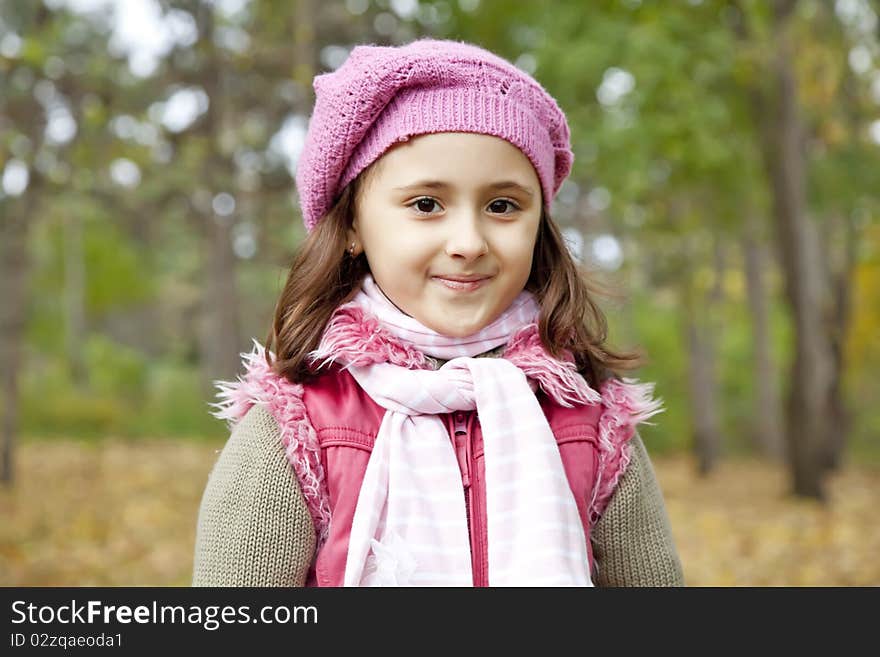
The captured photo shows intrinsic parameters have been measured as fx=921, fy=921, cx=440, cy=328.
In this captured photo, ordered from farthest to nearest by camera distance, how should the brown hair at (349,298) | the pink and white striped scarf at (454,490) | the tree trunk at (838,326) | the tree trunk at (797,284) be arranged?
Answer: 1. the tree trunk at (838,326)
2. the tree trunk at (797,284)
3. the brown hair at (349,298)
4. the pink and white striped scarf at (454,490)

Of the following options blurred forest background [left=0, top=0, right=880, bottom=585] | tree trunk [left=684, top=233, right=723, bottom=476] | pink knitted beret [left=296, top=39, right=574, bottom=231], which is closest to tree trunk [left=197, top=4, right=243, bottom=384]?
blurred forest background [left=0, top=0, right=880, bottom=585]

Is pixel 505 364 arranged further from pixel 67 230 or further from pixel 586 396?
pixel 67 230

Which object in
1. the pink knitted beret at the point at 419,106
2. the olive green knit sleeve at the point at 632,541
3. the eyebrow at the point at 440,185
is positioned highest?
the pink knitted beret at the point at 419,106

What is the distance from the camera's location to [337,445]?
1670 mm

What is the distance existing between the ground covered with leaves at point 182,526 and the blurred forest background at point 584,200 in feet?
0.12

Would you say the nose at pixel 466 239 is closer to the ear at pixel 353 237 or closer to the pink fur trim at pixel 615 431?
the ear at pixel 353 237

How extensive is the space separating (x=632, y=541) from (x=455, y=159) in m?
0.80

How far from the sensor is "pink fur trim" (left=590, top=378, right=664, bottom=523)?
176 centimetres

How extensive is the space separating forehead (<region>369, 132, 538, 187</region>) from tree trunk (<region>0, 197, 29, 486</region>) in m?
7.79

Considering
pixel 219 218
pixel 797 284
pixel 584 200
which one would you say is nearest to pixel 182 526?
pixel 219 218

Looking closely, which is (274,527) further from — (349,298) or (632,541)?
(632,541)

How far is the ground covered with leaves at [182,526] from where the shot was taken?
657 centimetres
